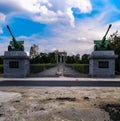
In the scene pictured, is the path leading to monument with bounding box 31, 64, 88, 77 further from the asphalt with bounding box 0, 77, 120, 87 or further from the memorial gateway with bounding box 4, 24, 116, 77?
the asphalt with bounding box 0, 77, 120, 87

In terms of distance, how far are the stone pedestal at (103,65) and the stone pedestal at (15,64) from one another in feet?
20.4

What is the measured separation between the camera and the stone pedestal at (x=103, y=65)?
25.1 meters

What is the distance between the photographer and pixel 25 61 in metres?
25.5

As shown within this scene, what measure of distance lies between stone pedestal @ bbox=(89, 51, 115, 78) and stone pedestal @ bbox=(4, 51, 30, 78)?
621 centimetres

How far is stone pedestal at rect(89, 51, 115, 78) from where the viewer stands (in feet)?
82.4

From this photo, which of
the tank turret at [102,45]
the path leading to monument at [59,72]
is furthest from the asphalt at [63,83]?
the tank turret at [102,45]

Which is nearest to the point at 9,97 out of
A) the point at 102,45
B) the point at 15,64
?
the point at 15,64

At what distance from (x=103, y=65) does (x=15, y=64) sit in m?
8.20

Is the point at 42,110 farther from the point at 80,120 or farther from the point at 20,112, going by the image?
the point at 80,120

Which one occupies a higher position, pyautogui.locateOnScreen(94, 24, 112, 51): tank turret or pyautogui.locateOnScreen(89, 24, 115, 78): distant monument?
pyautogui.locateOnScreen(94, 24, 112, 51): tank turret

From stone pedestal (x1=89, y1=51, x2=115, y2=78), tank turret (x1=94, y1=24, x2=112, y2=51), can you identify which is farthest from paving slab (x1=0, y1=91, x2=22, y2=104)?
tank turret (x1=94, y1=24, x2=112, y2=51)

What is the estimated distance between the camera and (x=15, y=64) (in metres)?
25.6

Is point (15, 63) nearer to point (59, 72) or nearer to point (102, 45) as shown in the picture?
point (59, 72)

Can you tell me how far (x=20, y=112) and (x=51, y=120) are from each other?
1.36 meters
